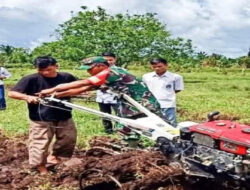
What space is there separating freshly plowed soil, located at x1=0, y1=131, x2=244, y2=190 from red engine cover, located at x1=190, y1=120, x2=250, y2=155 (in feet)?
A: 1.57

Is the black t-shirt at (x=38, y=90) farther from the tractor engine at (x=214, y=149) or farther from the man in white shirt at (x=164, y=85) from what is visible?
the man in white shirt at (x=164, y=85)

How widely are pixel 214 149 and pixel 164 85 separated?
353 cm

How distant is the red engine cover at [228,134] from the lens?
5.01 meters

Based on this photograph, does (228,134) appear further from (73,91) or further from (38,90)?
(38,90)

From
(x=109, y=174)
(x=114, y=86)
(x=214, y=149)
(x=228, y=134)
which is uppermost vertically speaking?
(x=114, y=86)

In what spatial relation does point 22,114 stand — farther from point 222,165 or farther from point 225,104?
point 222,165

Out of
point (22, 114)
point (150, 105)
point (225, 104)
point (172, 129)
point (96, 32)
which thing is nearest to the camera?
point (172, 129)

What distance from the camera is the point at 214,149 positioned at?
5.26 m

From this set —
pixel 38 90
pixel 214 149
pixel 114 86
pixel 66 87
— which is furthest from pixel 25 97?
pixel 214 149

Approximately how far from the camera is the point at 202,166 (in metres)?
5.23

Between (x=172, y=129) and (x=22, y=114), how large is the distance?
8794mm

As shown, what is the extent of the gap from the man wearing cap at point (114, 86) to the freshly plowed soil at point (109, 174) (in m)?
0.55

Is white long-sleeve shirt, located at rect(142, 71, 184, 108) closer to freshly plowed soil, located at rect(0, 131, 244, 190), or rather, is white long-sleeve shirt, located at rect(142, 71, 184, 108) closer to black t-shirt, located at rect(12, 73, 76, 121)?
freshly plowed soil, located at rect(0, 131, 244, 190)

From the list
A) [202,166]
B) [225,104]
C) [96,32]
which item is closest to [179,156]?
[202,166]
